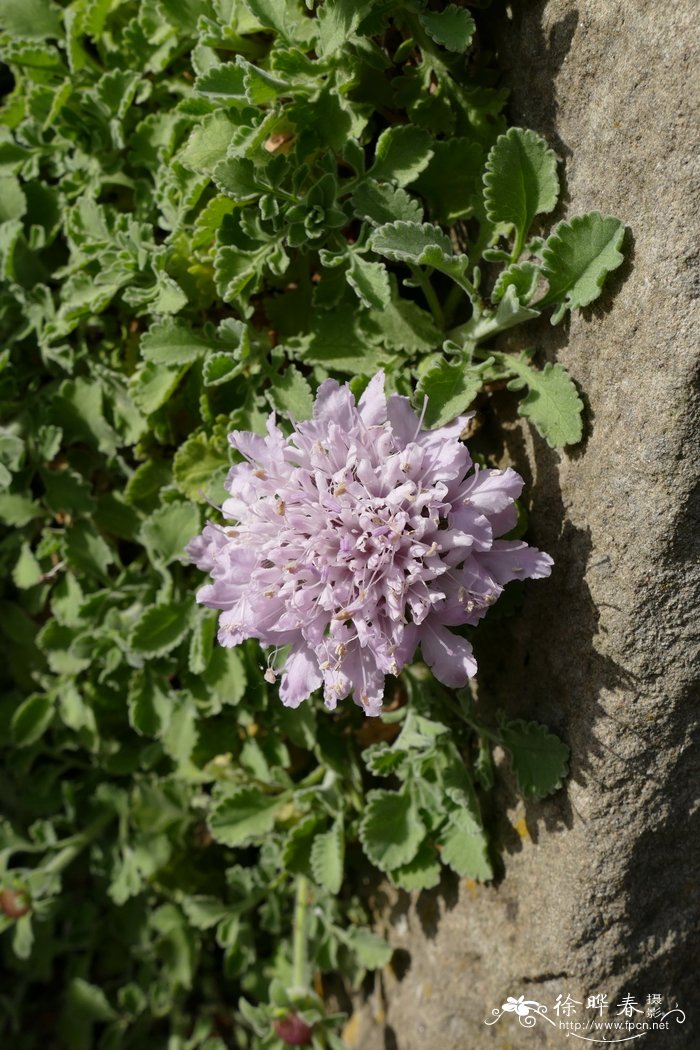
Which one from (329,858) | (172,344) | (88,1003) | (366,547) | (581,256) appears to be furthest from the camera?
(88,1003)

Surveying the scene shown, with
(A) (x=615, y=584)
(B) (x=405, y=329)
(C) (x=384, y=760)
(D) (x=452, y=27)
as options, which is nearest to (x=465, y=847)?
(C) (x=384, y=760)

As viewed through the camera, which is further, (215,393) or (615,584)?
(215,393)

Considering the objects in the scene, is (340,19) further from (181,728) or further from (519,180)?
(181,728)

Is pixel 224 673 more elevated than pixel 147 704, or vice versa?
pixel 224 673

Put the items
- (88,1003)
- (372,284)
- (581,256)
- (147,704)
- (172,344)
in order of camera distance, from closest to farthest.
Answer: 1. (581,256)
2. (372,284)
3. (172,344)
4. (147,704)
5. (88,1003)

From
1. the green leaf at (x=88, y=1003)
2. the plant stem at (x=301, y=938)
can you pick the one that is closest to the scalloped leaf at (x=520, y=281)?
the plant stem at (x=301, y=938)

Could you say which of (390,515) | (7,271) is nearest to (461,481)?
(390,515)

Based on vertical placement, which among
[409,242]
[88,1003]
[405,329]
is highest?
[409,242]
